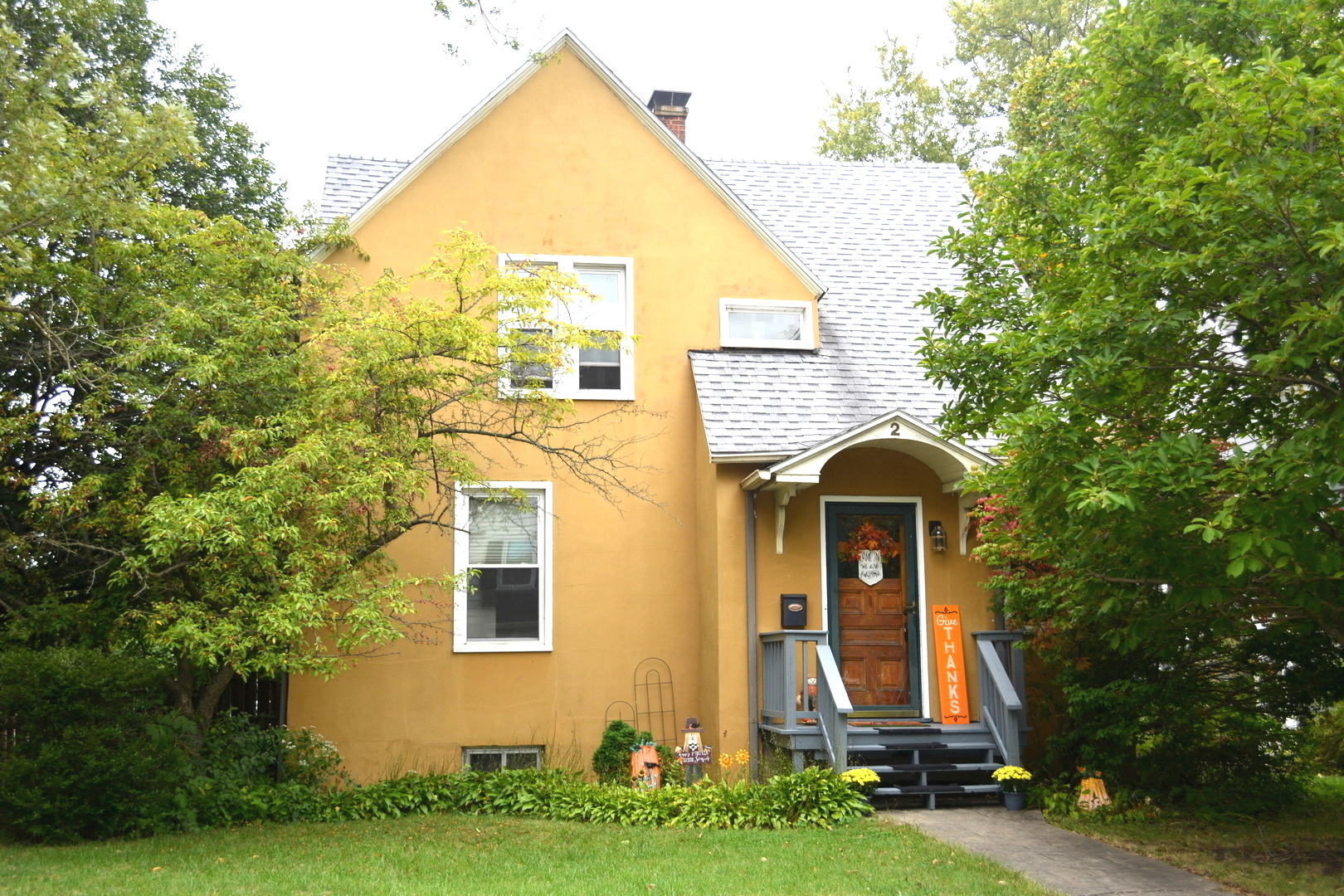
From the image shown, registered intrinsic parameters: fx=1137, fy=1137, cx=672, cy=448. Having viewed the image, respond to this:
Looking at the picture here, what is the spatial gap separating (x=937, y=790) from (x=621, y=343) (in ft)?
19.1

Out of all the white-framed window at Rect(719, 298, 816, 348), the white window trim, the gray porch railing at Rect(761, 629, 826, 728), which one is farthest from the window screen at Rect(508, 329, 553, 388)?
the gray porch railing at Rect(761, 629, 826, 728)

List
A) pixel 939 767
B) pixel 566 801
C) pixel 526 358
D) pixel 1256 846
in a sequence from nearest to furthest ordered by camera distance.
→ pixel 1256 846 < pixel 566 801 < pixel 939 767 < pixel 526 358

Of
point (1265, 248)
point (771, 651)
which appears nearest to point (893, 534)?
point (771, 651)

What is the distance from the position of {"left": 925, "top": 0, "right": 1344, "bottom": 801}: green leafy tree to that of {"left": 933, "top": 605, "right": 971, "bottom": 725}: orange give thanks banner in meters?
2.28

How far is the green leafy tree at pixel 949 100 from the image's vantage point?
26.5 meters

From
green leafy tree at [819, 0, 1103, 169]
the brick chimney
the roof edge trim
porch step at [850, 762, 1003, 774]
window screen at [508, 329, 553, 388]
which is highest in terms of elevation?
green leafy tree at [819, 0, 1103, 169]

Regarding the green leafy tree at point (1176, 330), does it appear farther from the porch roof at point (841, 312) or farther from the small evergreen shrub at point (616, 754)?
the small evergreen shrub at point (616, 754)

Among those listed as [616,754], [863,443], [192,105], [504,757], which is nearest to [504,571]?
[504,757]

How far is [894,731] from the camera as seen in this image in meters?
10.9

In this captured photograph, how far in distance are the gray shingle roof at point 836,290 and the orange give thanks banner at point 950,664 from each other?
2102 mm

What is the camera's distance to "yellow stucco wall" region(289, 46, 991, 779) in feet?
38.5

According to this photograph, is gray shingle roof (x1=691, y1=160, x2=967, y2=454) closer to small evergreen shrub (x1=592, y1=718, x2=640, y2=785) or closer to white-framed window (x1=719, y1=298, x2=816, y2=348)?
white-framed window (x1=719, y1=298, x2=816, y2=348)

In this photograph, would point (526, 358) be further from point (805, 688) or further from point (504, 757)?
point (504, 757)

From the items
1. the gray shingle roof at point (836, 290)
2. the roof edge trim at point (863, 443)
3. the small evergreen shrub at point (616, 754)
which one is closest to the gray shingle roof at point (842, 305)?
the gray shingle roof at point (836, 290)
